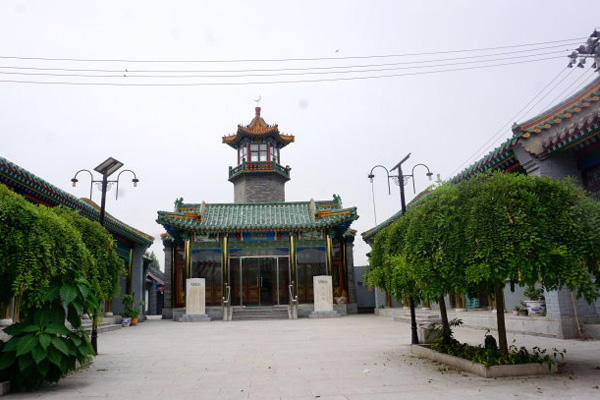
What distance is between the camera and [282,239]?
922 inches

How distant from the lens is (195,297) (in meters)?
21.0

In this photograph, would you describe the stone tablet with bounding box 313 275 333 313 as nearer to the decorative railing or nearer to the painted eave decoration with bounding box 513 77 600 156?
the decorative railing

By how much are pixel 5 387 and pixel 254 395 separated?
10.7 ft

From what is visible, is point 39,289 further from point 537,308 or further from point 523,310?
point 523,310

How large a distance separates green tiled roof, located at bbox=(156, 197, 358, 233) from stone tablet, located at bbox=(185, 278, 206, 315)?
9.81 ft

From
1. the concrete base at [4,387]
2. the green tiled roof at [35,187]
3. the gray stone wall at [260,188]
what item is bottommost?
the concrete base at [4,387]

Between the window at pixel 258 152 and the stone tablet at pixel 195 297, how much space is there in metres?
11.7

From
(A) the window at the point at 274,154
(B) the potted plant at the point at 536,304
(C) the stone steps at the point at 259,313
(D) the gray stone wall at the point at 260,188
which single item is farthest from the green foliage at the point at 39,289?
(A) the window at the point at 274,154

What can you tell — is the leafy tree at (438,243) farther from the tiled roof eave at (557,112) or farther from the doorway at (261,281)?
the doorway at (261,281)

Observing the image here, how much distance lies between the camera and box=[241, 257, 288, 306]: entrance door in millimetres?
23938

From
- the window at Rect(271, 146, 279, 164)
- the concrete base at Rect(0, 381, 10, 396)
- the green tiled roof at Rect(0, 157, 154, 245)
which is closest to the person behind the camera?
the concrete base at Rect(0, 381, 10, 396)

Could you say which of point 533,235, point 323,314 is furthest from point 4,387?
point 323,314

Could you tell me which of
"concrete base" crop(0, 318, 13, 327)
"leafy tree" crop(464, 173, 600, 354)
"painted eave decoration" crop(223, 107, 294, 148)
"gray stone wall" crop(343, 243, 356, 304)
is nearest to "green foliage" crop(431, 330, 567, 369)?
"leafy tree" crop(464, 173, 600, 354)

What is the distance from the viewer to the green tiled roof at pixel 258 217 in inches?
892
